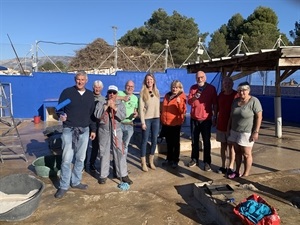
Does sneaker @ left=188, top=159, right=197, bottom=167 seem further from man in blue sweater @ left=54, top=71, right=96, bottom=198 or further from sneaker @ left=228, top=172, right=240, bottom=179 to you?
man in blue sweater @ left=54, top=71, right=96, bottom=198

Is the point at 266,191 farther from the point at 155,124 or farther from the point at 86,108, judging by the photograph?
the point at 86,108

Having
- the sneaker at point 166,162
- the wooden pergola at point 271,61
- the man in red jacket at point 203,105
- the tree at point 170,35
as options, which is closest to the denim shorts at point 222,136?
the man in red jacket at point 203,105

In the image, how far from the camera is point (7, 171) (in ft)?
18.0

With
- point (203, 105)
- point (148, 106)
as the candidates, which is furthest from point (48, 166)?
point (203, 105)

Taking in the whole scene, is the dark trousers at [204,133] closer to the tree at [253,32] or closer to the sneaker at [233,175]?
the sneaker at [233,175]

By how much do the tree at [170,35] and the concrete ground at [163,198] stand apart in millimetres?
21584

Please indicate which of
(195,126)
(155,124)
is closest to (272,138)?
(195,126)

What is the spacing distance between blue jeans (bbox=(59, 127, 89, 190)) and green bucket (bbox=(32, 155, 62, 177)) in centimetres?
71

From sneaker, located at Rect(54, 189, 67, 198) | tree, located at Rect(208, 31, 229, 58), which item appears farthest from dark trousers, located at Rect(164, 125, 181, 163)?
tree, located at Rect(208, 31, 229, 58)

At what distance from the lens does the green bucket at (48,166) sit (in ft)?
16.6

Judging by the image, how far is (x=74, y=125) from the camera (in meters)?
4.26

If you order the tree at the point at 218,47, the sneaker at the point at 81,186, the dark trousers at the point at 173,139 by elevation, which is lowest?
the sneaker at the point at 81,186

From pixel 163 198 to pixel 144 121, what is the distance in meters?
1.39

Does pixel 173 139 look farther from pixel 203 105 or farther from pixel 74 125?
pixel 74 125
